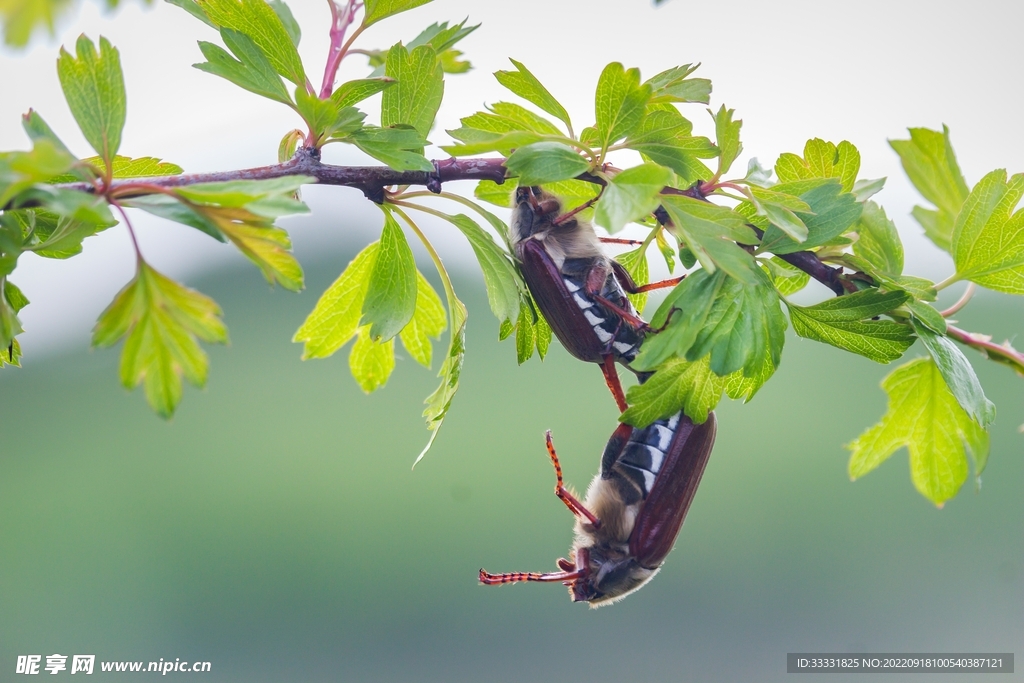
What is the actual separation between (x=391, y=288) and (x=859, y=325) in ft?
2.08

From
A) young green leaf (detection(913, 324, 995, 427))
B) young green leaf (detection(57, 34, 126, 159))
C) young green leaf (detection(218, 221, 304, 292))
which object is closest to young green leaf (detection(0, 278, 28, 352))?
young green leaf (detection(57, 34, 126, 159))

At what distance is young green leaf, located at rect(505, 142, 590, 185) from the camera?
0.79 meters

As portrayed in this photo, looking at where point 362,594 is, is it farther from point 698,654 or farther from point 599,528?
point 599,528

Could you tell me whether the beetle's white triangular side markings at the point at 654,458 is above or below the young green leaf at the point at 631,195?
below

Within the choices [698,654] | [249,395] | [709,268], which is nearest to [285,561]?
[249,395]

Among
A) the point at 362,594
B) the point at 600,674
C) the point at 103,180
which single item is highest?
the point at 362,594

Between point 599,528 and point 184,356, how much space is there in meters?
0.81

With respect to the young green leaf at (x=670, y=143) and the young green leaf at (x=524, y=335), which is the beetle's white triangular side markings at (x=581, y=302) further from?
the young green leaf at (x=670, y=143)

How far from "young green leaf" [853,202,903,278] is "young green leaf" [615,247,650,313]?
0.32 m

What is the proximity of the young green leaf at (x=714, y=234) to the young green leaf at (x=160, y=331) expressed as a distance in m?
0.51

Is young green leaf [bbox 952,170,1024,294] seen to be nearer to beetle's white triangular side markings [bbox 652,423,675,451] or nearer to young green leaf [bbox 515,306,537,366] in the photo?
beetle's white triangular side markings [bbox 652,423,675,451]

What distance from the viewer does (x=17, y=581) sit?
135 inches

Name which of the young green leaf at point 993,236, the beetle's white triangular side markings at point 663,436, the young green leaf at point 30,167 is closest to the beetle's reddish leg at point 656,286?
the beetle's white triangular side markings at point 663,436

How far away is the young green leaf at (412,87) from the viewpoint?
0.92 m
